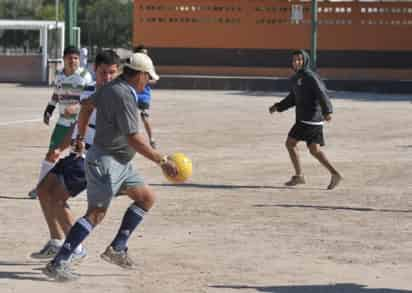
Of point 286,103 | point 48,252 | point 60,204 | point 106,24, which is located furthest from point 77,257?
point 106,24

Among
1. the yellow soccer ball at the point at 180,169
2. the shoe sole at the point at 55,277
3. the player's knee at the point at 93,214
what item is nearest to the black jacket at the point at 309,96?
the yellow soccer ball at the point at 180,169

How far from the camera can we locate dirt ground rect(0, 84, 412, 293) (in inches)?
360

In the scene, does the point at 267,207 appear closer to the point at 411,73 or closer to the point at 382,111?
the point at 382,111

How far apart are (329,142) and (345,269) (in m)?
12.3

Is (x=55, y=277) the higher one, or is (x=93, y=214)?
(x=93, y=214)

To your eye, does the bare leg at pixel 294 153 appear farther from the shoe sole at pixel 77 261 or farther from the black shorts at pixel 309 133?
the shoe sole at pixel 77 261

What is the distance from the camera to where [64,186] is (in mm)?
9562

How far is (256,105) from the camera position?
A: 106 feet

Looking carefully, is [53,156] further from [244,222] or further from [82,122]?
[82,122]

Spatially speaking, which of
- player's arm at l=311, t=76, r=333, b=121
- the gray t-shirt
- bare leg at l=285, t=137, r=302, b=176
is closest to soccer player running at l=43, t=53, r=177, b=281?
the gray t-shirt

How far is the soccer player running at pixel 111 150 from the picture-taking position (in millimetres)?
8609

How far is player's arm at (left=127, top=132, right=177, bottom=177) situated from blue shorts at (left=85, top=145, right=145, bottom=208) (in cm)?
27

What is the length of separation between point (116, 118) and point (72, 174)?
41.3 inches

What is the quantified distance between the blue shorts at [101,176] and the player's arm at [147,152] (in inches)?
10.5
